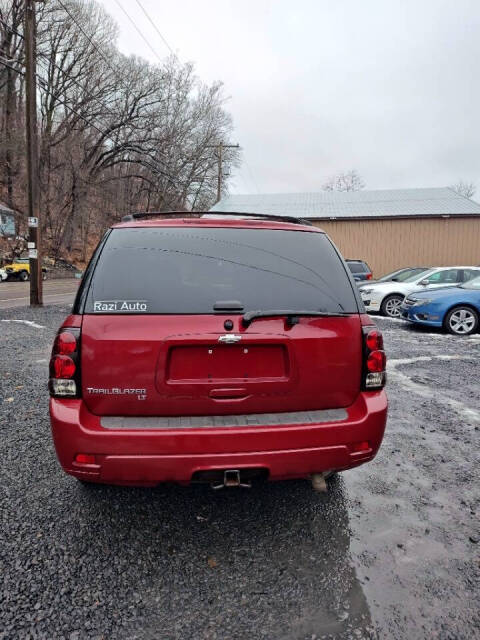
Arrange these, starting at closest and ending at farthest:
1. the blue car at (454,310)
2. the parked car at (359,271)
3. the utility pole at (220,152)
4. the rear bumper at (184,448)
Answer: the rear bumper at (184,448)
the blue car at (454,310)
the parked car at (359,271)
the utility pole at (220,152)

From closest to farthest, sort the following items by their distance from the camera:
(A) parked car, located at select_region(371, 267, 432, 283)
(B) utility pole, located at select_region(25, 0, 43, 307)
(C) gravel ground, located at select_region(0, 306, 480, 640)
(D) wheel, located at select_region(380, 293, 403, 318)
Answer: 1. (C) gravel ground, located at select_region(0, 306, 480, 640)
2. (D) wheel, located at select_region(380, 293, 403, 318)
3. (B) utility pole, located at select_region(25, 0, 43, 307)
4. (A) parked car, located at select_region(371, 267, 432, 283)

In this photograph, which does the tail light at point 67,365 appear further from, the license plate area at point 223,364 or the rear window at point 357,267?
the rear window at point 357,267

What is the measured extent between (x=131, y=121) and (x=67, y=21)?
9.03 metres

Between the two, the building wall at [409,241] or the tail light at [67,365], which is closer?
the tail light at [67,365]

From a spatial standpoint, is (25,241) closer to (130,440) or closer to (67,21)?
(67,21)

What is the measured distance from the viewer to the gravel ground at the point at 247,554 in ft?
5.94

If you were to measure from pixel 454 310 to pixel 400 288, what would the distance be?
9.80ft

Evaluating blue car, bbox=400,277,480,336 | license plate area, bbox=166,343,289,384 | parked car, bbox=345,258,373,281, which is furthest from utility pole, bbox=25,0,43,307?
license plate area, bbox=166,343,289,384

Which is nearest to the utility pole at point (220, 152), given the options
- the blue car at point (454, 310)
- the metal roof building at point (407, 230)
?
the metal roof building at point (407, 230)

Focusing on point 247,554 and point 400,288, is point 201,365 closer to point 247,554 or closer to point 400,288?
point 247,554

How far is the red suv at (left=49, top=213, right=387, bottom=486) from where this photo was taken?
208cm

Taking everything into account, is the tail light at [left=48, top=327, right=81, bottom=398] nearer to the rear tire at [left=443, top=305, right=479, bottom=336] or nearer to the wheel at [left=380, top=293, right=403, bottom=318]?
the rear tire at [left=443, top=305, right=479, bottom=336]

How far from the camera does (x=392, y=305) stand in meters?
12.1

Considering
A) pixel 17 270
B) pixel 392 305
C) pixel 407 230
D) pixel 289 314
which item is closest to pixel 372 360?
pixel 289 314
